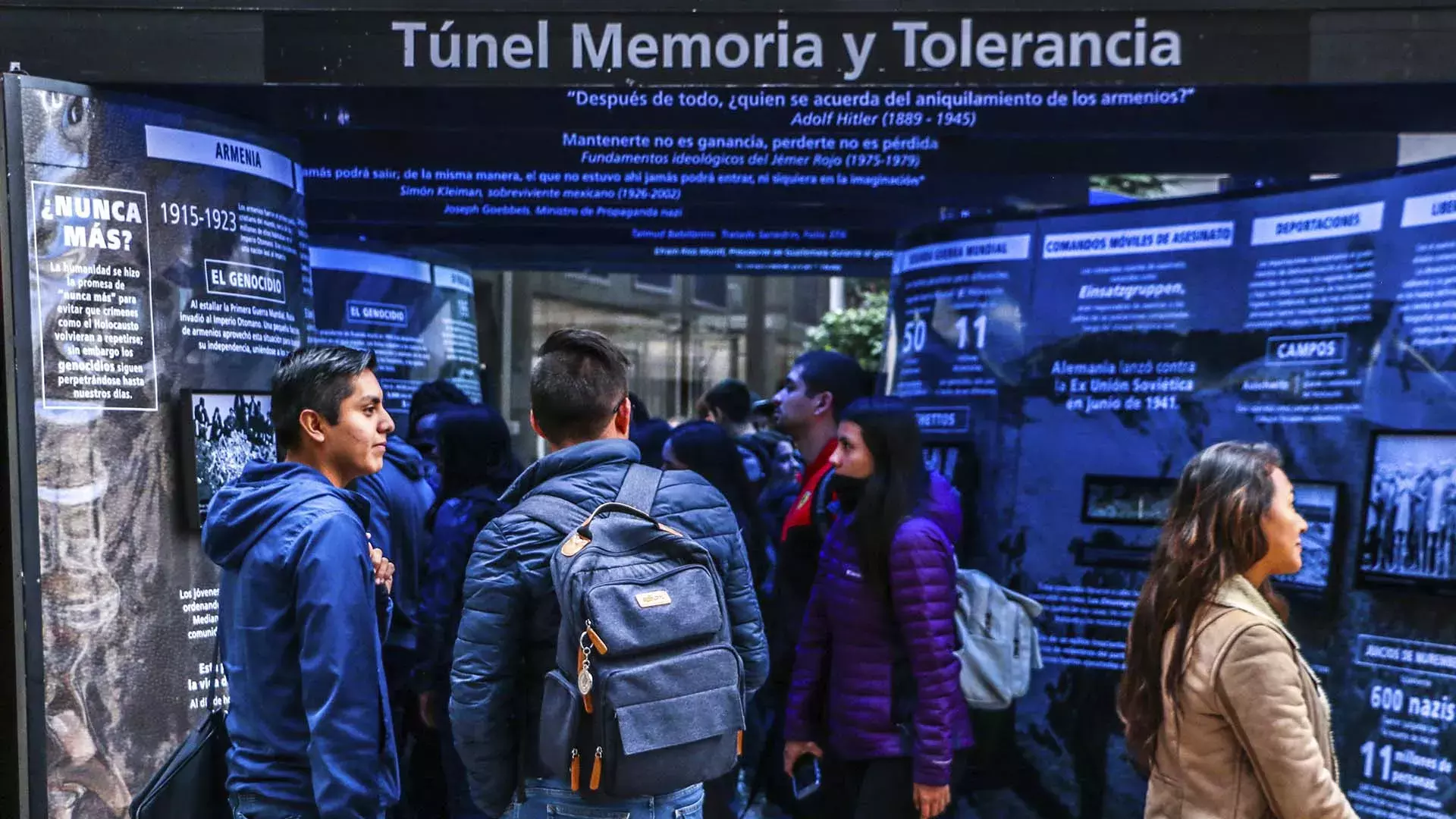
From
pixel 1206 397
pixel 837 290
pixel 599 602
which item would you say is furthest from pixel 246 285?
pixel 837 290

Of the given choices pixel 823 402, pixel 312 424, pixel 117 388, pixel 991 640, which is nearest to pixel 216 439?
pixel 117 388

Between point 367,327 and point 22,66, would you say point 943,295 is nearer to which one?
point 367,327

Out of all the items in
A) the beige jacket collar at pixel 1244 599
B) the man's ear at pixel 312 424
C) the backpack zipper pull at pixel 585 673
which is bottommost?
the backpack zipper pull at pixel 585 673

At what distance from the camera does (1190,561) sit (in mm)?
3000

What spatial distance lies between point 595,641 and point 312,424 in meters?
0.87

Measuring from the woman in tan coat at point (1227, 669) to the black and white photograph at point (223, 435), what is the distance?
2.85m

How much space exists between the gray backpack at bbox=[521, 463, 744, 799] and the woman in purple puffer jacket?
5.07ft

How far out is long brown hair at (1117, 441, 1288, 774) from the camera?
295 cm

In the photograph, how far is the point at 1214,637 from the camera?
9.43 feet

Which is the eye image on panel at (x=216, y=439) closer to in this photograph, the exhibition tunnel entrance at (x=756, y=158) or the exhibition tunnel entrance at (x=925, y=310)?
the exhibition tunnel entrance at (x=925, y=310)

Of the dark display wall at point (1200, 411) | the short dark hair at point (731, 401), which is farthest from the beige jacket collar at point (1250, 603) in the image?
the short dark hair at point (731, 401)

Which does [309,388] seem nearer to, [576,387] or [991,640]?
[576,387]

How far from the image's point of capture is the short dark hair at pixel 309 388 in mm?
3041

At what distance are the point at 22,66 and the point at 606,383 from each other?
115 inches
